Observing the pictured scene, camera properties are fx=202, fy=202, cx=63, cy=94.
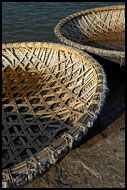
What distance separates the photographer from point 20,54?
15.7 feet

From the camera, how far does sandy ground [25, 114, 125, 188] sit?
290 cm

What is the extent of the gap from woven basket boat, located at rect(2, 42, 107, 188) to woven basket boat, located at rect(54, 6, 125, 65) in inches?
56.6

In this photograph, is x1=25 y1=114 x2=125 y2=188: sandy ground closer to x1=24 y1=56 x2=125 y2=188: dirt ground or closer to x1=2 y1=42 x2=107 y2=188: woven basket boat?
x1=24 y1=56 x2=125 y2=188: dirt ground

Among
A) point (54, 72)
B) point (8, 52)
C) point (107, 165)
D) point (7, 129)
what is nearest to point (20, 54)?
point (8, 52)

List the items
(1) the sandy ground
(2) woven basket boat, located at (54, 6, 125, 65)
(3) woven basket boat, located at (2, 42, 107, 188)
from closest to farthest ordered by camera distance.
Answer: (3) woven basket boat, located at (2, 42, 107, 188)
(1) the sandy ground
(2) woven basket boat, located at (54, 6, 125, 65)

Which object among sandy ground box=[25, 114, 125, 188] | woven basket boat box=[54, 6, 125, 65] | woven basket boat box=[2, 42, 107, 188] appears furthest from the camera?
woven basket boat box=[54, 6, 125, 65]

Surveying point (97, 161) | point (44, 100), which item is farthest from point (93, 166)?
point (44, 100)

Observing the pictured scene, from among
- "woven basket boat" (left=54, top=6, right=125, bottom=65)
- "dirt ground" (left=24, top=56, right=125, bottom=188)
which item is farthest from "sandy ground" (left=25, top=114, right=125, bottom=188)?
"woven basket boat" (left=54, top=6, right=125, bottom=65)

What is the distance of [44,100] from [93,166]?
1.63 metres

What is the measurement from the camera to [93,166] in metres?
3.14

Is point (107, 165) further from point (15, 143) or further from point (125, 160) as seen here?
point (15, 143)

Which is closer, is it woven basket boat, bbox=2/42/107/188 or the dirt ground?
woven basket boat, bbox=2/42/107/188

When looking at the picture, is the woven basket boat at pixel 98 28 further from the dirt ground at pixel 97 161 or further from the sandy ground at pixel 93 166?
the sandy ground at pixel 93 166

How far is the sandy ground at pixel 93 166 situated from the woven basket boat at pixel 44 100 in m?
0.41
